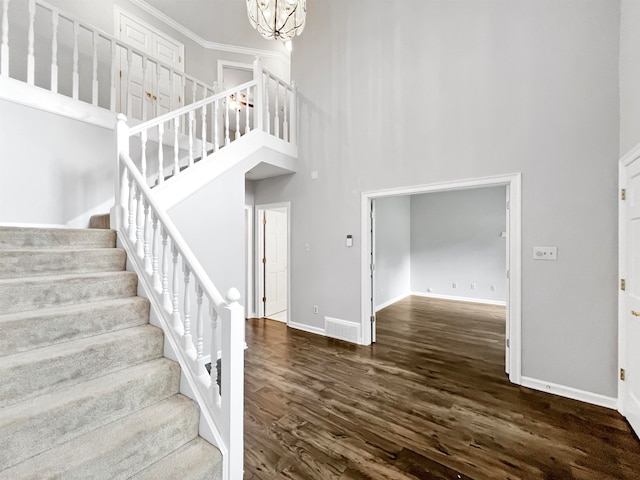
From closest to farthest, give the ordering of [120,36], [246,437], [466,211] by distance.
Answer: [246,437], [120,36], [466,211]

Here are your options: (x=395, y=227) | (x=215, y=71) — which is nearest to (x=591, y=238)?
(x=395, y=227)

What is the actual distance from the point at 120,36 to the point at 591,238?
21.0ft

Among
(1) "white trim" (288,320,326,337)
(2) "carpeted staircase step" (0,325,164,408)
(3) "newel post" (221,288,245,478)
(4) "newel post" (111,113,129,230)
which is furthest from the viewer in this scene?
(1) "white trim" (288,320,326,337)

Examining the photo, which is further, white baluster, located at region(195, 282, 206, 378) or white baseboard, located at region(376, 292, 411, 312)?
white baseboard, located at region(376, 292, 411, 312)

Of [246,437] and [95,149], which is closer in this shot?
[246,437]

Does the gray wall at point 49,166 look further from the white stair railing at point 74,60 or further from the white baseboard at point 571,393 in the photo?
the white baseboard at point 571,393

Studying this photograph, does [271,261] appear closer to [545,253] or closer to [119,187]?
[119,187]

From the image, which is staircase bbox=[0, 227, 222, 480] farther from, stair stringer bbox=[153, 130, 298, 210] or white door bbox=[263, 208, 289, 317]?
white door bbox=[263, 208, 289, 317]

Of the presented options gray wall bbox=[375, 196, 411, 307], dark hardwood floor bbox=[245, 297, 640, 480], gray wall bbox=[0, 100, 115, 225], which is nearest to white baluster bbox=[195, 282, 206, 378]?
dark hardwood floor bbox=[245, 297, 640, 480]

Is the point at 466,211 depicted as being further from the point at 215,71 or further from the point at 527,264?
the point at 215,71

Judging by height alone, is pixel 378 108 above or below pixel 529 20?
below

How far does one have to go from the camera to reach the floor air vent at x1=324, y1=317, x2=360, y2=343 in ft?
12.3

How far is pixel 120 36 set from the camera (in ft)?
13.4

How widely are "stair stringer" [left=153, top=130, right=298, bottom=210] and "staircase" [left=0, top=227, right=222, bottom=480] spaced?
3.31ft
